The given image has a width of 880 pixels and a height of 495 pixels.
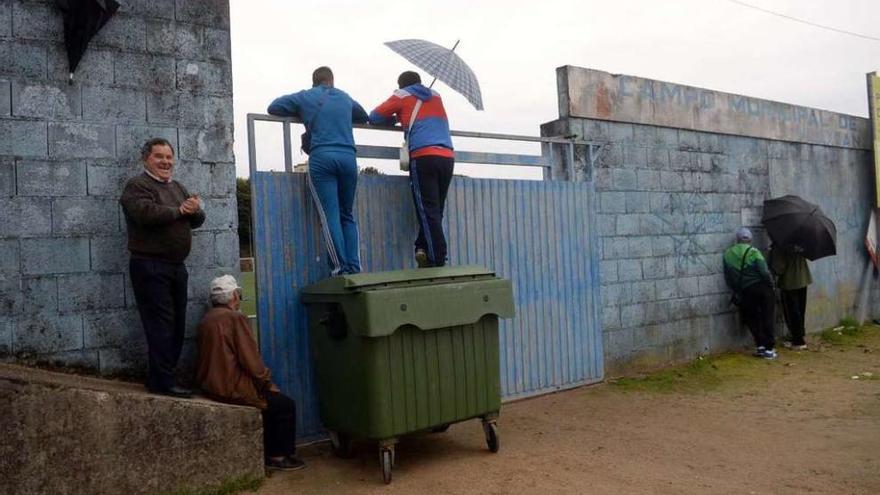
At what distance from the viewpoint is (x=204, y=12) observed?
180 inches

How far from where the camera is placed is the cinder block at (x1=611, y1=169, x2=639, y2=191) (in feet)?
23.2

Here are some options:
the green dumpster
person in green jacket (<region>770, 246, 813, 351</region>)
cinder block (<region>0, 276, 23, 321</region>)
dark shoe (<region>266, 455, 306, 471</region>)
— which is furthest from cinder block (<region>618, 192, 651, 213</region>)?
cinder block (<region>0, 276, 23, 321</region>)

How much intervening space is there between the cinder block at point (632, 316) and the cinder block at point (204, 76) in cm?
428

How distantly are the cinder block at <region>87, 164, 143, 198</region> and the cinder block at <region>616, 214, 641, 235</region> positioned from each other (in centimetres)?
457

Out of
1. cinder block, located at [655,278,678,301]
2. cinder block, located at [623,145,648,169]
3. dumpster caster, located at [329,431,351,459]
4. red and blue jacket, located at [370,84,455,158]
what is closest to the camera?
dumpster caster, located at [329,431,351,459]

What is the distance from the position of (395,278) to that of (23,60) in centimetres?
239

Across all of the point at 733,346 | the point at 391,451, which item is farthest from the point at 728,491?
the point at 733,346

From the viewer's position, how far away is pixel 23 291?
3.88 m

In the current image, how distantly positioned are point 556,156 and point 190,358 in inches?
154

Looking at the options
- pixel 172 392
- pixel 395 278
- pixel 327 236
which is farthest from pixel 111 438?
pixel 327 236

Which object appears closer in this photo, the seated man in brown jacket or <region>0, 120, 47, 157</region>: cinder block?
<region>0, 120, 47, 157</region>: cinder block

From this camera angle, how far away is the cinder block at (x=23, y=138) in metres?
3.87

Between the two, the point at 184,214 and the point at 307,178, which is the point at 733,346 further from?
the point at 184,214

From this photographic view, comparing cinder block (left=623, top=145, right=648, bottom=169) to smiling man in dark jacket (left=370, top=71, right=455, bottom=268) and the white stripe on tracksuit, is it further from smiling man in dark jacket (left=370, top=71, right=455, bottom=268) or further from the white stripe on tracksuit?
the white stripe on tracksuit
